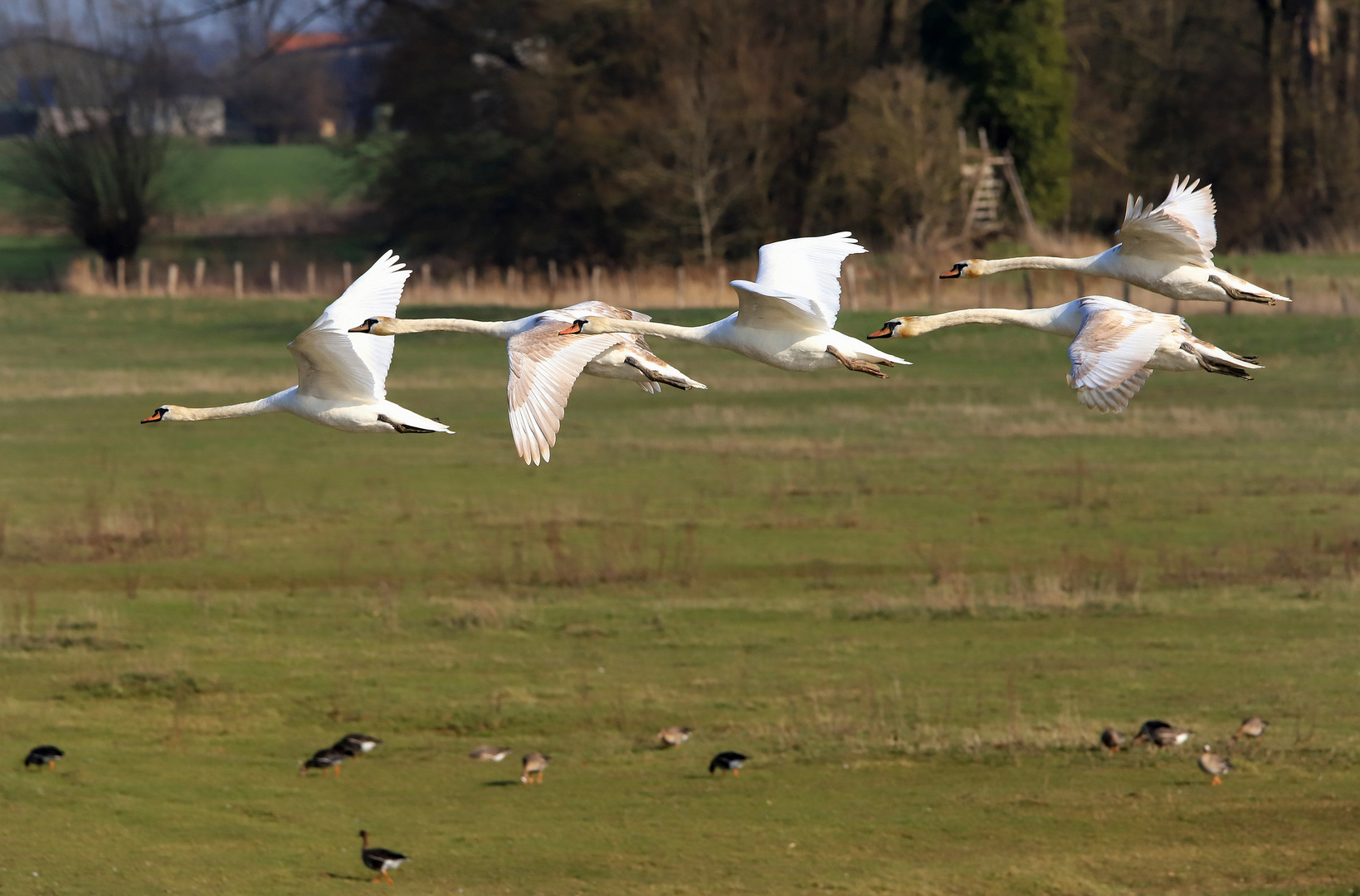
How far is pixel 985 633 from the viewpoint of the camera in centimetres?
5478

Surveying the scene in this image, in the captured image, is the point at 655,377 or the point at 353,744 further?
the point at 353,744

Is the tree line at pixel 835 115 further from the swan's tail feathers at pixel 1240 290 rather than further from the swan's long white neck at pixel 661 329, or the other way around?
the swan's tail feathers at pixel 1240 290

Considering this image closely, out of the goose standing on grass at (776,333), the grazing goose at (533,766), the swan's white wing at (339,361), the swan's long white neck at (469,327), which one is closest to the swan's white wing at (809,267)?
the goose standing on grass at (776,333)

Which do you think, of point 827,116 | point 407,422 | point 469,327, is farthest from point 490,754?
point 827,116

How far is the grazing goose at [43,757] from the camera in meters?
44.4

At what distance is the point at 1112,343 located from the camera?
11.1 metres

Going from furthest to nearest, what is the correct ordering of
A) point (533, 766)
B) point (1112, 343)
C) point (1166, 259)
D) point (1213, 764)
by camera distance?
point (533, 766), point (1213, 764), point (1166, 259), point (1112, 343)

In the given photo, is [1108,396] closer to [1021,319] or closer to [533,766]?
[1021,319]

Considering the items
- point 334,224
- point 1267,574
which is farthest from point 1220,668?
point 334,224

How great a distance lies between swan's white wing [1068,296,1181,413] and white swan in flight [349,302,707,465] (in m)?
2.11

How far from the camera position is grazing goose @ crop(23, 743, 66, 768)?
4438cm

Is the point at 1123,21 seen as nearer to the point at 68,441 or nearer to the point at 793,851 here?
the point at 68,441

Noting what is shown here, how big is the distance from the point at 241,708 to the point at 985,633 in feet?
59.9

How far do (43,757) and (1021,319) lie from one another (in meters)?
36.0
